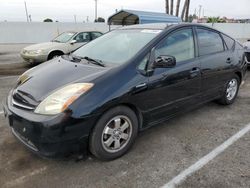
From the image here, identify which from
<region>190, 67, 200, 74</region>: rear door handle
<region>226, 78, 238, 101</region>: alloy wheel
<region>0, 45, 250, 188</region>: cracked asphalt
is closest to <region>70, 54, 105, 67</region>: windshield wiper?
<region>0, 45, 250, 188</region>: cracked asphalt

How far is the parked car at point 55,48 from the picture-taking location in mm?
8812

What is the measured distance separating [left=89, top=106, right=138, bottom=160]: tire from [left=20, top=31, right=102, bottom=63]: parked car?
6.88m

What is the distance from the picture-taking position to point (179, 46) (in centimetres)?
338

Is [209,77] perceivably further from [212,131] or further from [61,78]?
[61,78]

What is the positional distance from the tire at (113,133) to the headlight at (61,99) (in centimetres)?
37

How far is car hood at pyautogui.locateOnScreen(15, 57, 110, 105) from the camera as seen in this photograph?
2582mm

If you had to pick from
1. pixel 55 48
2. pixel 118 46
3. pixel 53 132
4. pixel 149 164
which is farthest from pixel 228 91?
pixel 55 48

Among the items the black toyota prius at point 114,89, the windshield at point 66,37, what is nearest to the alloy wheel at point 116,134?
the black toyota prius at point 114,89

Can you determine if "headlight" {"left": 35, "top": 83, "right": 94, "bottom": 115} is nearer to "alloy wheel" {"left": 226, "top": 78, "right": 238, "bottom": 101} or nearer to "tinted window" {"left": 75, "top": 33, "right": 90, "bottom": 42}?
"alloy wheel" {"left": 226, "top": 78, "right": 238, "bottom": 101}

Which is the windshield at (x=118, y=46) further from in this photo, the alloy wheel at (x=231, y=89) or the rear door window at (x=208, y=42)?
the alloy wheel at (x=231, y=89)

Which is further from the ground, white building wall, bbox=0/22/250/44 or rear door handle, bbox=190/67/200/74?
rear door handle, bbox=190/67/200/74

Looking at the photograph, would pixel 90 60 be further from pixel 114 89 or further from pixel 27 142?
pixel 27 142

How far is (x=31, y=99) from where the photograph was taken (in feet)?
8.37

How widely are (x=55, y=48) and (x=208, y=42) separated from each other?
21.9 ft
